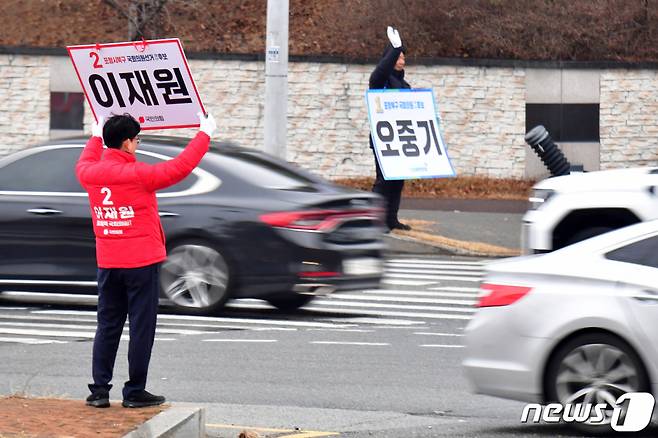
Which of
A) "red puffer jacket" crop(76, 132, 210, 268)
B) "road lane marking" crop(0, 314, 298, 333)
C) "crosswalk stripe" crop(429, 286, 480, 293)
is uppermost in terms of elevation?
"red puffer jacket" crop(76, 132, 210, 268)

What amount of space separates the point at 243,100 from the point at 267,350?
1818 centimetres

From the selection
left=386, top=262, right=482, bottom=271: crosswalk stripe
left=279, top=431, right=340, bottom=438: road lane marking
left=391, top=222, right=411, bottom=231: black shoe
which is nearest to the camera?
left=279, top=431, right=340, bottom=438: road lane marking

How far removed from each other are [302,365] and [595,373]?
3.40 metres

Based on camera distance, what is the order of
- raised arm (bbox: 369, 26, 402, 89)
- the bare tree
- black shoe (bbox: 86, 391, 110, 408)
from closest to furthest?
black shoe (bbox: 86, 391, 110, 408), raised arm (bbox: 369, 26, 402, 89), the bare tree

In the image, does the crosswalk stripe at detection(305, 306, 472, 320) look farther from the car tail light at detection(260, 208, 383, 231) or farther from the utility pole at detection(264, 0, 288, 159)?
the utility pole at detection(264, 0, 288, 159)

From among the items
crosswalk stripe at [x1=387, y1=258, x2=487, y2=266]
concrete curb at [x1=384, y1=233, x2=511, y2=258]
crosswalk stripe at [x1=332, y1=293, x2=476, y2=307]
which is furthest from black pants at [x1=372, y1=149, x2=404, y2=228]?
crosswalk stripe at [x1=332, y1=293, x2=476, y2=307]

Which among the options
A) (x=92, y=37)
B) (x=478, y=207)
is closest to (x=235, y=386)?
(x=478, y=207)

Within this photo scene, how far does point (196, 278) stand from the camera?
13805mm

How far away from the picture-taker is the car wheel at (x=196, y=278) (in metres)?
13.7

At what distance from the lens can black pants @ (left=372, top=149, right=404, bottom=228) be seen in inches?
844

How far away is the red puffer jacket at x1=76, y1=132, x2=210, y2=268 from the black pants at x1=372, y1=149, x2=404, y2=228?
42.8ft

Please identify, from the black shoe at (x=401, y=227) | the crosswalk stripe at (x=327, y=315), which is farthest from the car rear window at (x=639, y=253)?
the black shoe at (x=401, y=227)

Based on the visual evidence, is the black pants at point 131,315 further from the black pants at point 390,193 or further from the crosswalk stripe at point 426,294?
the black pants at point 390,193

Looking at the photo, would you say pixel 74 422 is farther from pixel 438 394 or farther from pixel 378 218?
pixel 378 218
